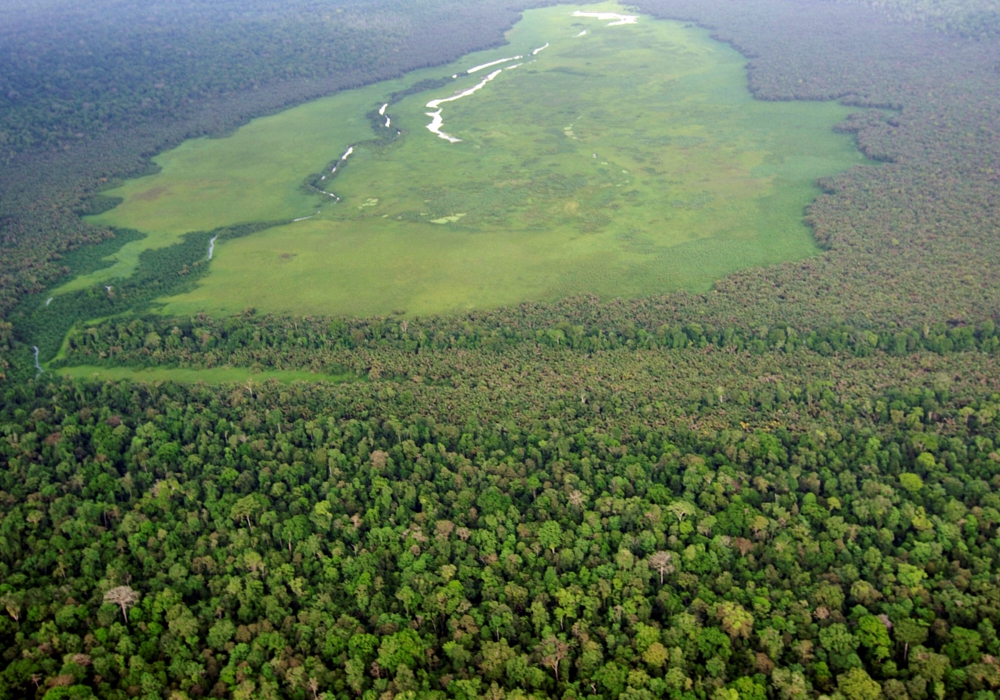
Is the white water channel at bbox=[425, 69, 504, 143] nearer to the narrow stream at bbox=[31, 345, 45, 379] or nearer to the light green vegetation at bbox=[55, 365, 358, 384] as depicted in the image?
the light green vegetation at bbox=[55, 365, 358, 384]

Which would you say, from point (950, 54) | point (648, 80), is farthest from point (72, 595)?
point (950, 54)

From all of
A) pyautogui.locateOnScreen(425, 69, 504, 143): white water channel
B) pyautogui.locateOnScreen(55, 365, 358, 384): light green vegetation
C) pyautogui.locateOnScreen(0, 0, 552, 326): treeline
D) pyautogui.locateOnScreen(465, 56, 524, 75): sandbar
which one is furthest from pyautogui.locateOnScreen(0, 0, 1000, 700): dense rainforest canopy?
pyautogui.locateOnScreen(465, 56, 524, 75): sandbar

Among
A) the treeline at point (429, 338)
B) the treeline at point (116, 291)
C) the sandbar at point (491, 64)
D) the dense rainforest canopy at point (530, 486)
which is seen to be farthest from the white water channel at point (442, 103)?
the treeline at point (429, 338)

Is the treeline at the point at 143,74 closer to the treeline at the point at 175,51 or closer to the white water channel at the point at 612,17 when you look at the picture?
the treeline at the point at 175,51

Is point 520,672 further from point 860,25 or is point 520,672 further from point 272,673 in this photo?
point 860,25

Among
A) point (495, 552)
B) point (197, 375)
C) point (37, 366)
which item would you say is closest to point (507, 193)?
point (197, 375)

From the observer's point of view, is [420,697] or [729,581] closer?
[420,697]
